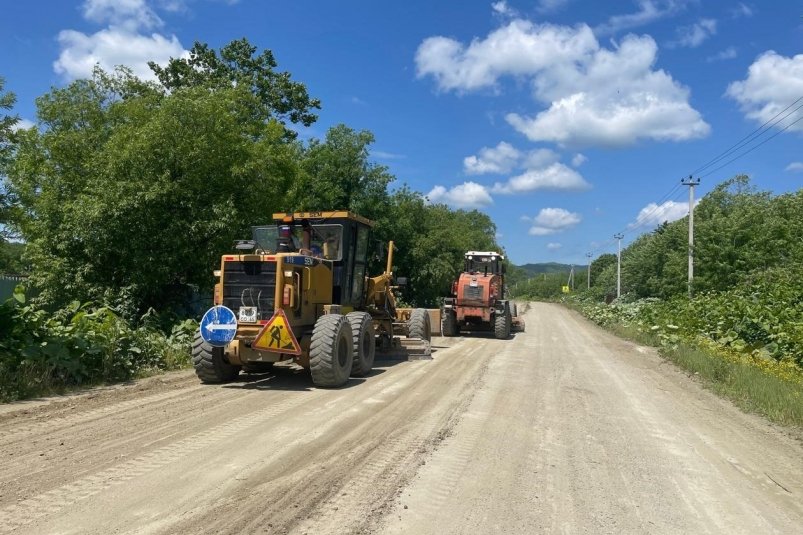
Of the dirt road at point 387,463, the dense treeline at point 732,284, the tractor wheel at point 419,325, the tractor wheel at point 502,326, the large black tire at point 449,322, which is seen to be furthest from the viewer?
the large black tire at point 449,322

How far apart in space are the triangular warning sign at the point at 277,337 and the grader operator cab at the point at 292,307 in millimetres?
15

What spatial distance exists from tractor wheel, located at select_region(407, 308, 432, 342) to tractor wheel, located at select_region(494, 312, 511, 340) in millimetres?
6166

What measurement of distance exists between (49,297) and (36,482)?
11823 millimetres

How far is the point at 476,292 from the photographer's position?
70.8ft

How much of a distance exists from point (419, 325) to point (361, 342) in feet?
16.5

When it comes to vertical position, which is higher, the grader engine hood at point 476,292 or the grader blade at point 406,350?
the grader engine hood at point 476,292

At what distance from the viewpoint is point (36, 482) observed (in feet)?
15.8

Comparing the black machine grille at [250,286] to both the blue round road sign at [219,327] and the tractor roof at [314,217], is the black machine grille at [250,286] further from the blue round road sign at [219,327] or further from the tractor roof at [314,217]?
the tractor roof at [314,217]

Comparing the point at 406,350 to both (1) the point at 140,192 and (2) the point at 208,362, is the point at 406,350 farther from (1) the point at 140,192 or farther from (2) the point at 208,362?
(1) the point at 140,192

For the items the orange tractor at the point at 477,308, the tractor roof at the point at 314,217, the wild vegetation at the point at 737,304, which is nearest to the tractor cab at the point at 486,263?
the orange tractor at the point at 477,308

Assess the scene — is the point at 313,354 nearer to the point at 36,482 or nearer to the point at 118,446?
the point at 118,446

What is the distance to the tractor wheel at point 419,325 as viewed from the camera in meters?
15.4

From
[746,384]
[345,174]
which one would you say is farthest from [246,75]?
[746,384]

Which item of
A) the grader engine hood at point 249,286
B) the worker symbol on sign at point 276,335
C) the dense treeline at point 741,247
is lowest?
the worker symbol on sign at point 276,335
